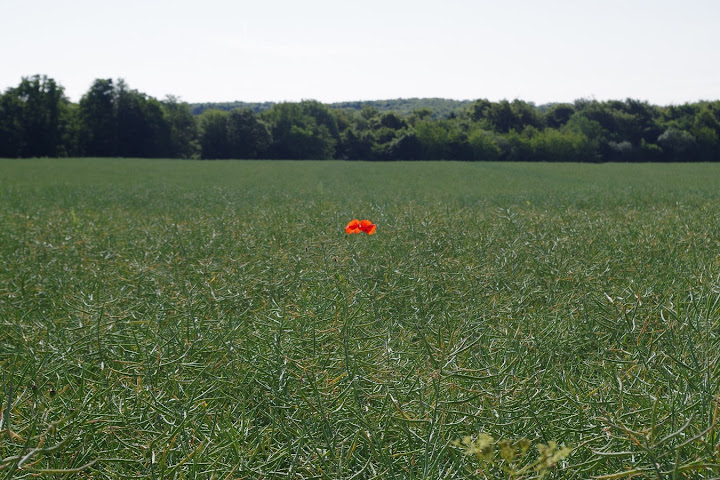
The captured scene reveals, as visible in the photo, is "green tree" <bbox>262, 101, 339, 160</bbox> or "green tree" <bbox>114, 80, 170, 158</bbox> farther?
"green tree" <bbox>262, 101, 339, 160</bbox>

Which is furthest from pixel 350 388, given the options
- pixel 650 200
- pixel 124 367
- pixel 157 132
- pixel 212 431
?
pixel 157 132

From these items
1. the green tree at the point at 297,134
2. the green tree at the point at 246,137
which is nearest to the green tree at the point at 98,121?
the green tree at the point at 246,137

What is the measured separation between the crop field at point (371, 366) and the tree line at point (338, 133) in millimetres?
53317

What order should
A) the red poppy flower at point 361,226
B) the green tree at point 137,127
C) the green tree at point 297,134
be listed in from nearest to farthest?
the red poppy flower at point 361,226 → the green tree at point 137,127 → the green tree at point 297,134

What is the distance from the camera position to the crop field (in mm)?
1206

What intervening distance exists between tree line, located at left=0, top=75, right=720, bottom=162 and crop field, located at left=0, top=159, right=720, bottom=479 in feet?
175

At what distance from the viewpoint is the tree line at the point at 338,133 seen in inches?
2067

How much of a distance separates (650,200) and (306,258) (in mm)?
8347

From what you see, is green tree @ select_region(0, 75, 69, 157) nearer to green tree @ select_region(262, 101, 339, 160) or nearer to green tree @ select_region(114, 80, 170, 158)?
green tree @ select_region(114, 80, 170, 158)

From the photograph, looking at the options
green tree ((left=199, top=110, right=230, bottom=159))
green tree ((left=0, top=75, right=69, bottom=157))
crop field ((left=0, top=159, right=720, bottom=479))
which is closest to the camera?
crop field ((left=0, top=159, right=720, bottom=479))

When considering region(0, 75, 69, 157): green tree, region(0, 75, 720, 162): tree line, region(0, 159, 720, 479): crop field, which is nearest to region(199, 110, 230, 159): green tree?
region(0, 75, 720, 162): tree line

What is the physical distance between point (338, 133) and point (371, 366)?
252 ft

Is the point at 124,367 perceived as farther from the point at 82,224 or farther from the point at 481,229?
the point at 82,224

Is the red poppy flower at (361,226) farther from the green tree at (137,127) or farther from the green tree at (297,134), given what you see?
the green tree at (297,134)
